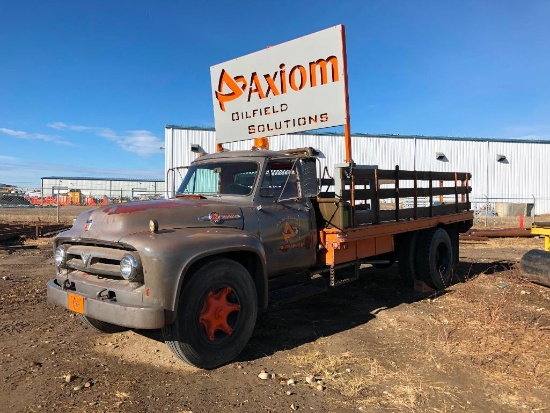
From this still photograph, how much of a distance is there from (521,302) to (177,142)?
2213 centimetres

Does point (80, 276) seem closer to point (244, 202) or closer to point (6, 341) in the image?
point (6, 341)

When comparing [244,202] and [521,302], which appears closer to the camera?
[244,202]

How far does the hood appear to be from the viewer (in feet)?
12.4

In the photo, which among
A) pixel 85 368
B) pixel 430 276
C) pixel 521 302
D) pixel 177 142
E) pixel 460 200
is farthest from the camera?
pixel 177 142

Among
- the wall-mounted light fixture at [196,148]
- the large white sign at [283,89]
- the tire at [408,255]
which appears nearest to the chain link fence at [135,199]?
the wall-mounted light fixture at [196,148]

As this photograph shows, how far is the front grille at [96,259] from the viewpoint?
371 cm

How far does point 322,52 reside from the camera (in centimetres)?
593

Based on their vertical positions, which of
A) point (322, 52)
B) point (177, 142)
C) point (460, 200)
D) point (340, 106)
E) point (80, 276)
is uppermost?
point (177, 142)

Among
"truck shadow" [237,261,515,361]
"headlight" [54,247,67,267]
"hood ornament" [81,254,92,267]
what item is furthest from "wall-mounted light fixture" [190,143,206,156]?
"hood ornament" [81,254,92,267]

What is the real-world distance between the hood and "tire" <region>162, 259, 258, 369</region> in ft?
1.57

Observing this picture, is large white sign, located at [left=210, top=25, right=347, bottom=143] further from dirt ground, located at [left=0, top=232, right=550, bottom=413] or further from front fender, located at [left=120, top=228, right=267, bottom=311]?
front fender, located at [left=120, top=228, right=267, bottom=311]

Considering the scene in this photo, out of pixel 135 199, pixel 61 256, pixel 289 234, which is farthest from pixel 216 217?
pixel 135 199

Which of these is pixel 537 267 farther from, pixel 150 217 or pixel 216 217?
pixel 150 217

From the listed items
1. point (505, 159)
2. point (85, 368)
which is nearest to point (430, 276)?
point (85, 368)
